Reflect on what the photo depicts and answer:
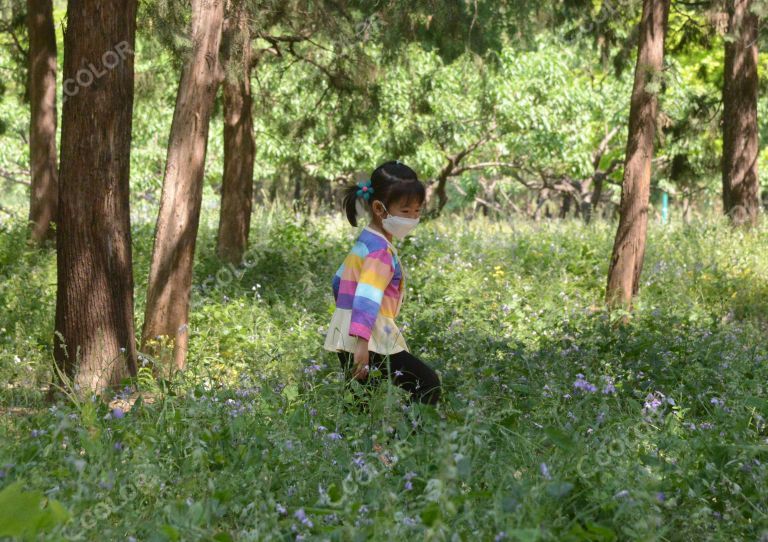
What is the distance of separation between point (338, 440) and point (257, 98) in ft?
36.4

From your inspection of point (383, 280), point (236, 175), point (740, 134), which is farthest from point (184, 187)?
point (740, 134)

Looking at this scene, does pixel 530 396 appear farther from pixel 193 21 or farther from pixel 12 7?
pixel 12 7

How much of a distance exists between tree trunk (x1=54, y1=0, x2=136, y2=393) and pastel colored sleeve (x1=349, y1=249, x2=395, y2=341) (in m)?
2.09

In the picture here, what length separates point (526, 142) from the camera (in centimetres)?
2864

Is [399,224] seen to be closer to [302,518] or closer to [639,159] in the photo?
[302,518]

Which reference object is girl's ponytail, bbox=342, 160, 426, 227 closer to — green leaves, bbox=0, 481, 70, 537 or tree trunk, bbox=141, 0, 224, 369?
green leaves, bbox=0, 481, 70, 537

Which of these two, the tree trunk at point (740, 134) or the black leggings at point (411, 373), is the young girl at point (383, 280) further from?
the tree trunk at point (740, 134)

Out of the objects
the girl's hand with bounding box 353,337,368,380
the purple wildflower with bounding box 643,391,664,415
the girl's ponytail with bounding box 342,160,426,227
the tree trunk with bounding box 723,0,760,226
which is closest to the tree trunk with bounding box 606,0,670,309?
the purple wildflower with bounding box 643,391,664,415

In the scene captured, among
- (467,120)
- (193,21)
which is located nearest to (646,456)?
(193,21)

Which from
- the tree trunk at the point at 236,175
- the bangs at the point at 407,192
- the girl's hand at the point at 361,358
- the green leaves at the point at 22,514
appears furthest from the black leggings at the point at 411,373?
the tree trunk at the point at 236,175

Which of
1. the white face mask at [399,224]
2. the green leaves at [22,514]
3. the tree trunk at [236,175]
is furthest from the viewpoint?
the tree trunk at [236,175]

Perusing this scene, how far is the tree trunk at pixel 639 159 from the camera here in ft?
33.0

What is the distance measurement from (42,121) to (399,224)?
10014mm

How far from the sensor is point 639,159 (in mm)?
10266
